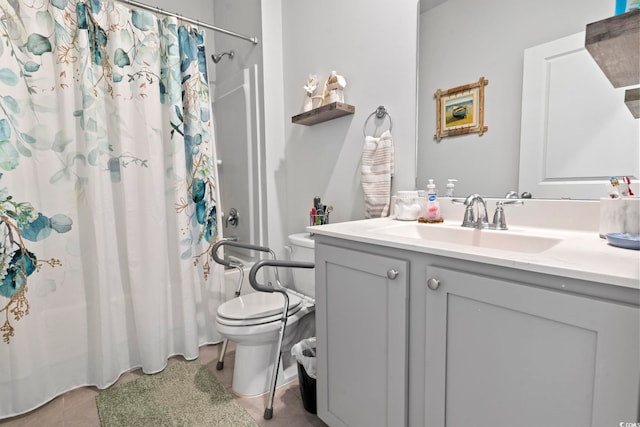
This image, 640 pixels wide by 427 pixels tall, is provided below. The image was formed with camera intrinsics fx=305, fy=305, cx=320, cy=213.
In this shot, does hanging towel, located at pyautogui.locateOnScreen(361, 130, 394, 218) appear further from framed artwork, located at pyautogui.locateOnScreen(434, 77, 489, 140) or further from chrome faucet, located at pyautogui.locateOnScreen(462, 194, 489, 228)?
chrome faucet, located at pyautogui.locateOnScreen(462, 194, 489, 228)

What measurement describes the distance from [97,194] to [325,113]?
1.20 metres

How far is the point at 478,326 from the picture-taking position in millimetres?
696

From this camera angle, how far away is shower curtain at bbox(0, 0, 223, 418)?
1.34m

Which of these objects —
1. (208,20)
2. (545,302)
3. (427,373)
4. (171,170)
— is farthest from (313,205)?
(208,20)

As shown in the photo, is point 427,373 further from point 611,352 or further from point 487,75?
point 487,75

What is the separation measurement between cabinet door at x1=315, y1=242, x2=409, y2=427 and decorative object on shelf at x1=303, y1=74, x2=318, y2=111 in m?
0.99

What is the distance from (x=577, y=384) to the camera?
0.56 meters

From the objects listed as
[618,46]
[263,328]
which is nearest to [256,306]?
[263,328]

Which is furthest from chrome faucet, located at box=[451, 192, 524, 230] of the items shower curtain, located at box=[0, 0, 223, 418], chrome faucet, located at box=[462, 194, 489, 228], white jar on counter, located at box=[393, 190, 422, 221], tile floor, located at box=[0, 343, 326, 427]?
shower curtain, located at box=[0, 0, 223, 418]

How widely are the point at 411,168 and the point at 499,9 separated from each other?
64 cm

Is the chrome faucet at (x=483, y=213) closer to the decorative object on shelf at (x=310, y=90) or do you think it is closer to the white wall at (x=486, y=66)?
the white wall at (x=486, y=66)

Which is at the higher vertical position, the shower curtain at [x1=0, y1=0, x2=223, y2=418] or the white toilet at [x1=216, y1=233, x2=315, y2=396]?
the shower curtain at [x1=0, y1=0, x2=223, y2=418]

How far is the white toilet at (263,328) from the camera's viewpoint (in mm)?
1379

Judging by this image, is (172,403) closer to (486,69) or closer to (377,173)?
(377,173)
